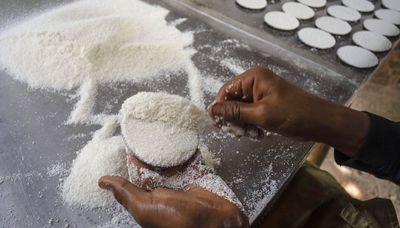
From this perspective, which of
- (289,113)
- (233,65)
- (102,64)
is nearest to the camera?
(289,113)

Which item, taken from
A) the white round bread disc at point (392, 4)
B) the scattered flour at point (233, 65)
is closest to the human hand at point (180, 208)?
the scattered flour at point (233, 65)

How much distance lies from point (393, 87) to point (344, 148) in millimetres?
2084

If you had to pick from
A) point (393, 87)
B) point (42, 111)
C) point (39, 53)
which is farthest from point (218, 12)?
point (393, 87)

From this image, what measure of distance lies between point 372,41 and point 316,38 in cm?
28

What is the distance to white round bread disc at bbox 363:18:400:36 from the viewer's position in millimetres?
1858

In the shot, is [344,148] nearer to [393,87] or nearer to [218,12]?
[218,12]

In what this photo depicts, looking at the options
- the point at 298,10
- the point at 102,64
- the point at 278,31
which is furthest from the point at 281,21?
the point at 102,64

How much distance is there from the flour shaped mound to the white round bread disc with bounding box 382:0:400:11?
1532mm

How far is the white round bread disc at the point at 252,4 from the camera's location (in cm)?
184

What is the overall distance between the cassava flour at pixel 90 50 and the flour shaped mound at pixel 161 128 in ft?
0.88

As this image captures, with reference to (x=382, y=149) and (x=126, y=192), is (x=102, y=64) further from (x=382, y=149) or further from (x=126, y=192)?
(x=382, y=149)

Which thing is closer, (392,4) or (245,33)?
(245,33)

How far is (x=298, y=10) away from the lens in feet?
6.18

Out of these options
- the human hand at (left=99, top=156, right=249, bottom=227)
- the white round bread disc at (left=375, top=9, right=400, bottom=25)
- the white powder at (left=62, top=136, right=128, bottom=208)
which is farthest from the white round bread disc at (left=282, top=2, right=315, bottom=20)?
the human hand at (left=99, top=156, right=249, bottom=227)
